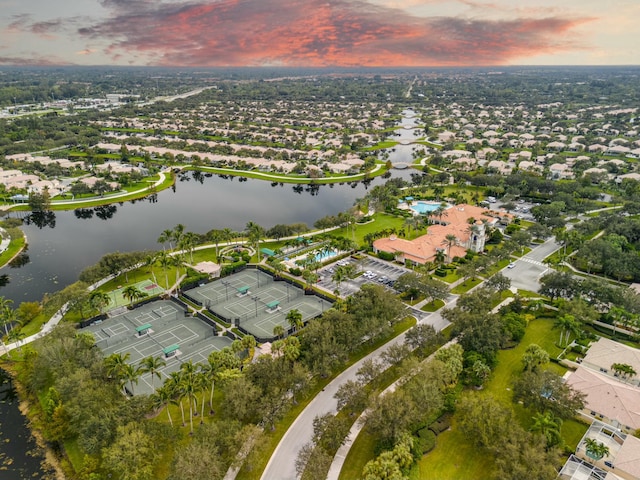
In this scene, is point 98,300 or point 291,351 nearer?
point 291,351

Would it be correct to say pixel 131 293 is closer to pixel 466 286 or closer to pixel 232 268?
pixel 232 268

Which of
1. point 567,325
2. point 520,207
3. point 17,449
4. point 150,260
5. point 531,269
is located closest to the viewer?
point 17,449

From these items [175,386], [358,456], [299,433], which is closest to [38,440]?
[175,386]

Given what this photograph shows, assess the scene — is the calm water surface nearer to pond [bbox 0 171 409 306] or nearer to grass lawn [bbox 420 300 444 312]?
pond [bbox 0 171 409 306]

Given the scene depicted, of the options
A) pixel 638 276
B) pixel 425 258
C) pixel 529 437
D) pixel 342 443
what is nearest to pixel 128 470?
pixel 342 443

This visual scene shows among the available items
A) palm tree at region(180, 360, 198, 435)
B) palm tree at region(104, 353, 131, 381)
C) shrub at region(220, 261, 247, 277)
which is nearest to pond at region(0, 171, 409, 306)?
shrub at region(220, 261, 247, 277)

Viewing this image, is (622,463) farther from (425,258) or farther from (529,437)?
(425,258)
